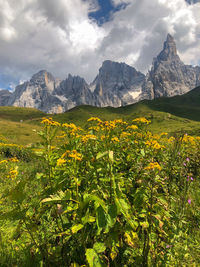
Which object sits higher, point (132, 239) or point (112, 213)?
point (112, 213)

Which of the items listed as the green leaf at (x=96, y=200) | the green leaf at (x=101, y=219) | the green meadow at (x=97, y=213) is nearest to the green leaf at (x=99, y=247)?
the green meadow at (x=97, y=213)

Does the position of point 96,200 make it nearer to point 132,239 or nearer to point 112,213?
point 112,213

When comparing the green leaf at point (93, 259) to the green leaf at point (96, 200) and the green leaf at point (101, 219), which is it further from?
the green leaf at point (96, 200)

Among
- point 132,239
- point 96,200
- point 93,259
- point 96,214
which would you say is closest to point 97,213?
point 96,214

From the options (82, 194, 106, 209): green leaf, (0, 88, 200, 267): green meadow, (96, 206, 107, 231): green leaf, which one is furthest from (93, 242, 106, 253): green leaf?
(82, 194, 106, 209): green leaf

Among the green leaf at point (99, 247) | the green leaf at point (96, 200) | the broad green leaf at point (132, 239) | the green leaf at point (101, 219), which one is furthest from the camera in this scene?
the broad green leaf at point (132, 239)

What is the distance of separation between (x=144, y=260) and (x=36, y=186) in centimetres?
663

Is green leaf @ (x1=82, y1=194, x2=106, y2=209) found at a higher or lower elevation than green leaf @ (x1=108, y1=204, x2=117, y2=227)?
higher

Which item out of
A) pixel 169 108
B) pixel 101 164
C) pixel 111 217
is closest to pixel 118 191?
pixel 111 217

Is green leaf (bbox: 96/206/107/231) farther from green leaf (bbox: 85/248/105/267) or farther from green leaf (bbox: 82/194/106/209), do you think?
green leaf (bbox: 85/248/105/267)

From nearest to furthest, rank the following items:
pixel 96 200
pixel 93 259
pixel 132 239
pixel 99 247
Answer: pixel 96 200 < pixel 93 259 < pixel 99 247 < pixel 132 239

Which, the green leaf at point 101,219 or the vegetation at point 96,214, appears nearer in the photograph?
the green leaf at point 101,219

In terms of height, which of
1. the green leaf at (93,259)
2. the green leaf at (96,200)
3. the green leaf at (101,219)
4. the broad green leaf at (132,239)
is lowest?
the broad green leaf at (132,239)

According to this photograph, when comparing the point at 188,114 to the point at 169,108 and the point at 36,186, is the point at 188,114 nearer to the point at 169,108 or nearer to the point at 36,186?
the point at 169,108
